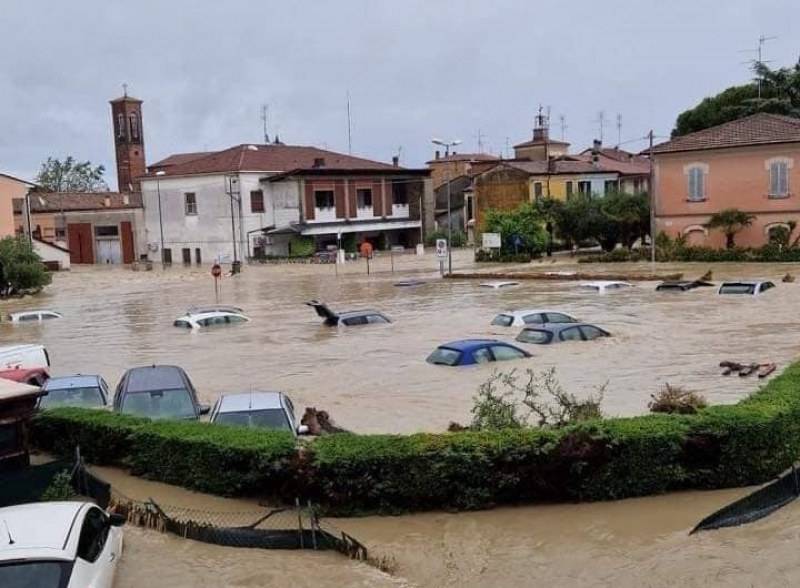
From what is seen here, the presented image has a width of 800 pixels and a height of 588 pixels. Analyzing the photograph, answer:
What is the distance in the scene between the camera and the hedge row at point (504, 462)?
12.6 meters

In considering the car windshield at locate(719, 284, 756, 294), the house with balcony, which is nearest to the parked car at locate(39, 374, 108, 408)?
the car windshield at locate(719, 284, 756, 294)

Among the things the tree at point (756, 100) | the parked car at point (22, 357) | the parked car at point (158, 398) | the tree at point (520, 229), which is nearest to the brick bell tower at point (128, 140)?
the tree at point (520, 229)

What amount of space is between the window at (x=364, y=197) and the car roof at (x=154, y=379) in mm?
57570

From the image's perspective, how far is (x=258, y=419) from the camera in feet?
51.5

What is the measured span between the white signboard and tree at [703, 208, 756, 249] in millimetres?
13115

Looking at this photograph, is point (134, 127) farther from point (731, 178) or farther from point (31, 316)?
point (731, 178)

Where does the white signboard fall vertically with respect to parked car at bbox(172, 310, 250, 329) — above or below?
above

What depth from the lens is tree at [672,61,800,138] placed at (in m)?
72.2

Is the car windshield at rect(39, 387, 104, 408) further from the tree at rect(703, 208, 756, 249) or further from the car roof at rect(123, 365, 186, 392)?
the tree at rect(703, 208, 756, 249)

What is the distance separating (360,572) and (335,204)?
64687 mm

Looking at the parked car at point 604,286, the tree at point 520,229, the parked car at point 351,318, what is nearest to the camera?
the parked car at point 351,318

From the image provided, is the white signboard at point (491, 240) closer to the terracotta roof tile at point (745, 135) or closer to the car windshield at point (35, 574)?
the terracotta roof tile at point (745, 135)

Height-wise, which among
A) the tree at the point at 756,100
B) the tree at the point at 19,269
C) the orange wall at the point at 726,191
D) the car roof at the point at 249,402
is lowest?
the car roof at the point at 249,402

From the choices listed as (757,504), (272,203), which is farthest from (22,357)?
(272,203)
